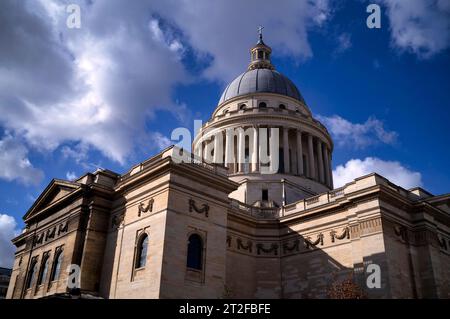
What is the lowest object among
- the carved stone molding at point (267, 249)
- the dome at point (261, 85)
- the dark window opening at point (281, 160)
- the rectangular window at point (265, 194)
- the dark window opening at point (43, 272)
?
the dark window opening at point (43, 272)

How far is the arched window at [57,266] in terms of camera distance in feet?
106

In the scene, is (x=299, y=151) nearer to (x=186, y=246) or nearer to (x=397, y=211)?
(x=397, y=211)

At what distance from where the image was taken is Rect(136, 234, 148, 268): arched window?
27375 mm

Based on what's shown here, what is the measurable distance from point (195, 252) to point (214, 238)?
5.83 feet

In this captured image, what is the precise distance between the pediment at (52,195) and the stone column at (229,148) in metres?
16.8

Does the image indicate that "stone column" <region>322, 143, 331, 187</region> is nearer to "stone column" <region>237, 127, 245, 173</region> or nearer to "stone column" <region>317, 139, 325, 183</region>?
"stone column" <region>317, 139, 325, 183</region>

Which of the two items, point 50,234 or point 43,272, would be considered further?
point 50,234

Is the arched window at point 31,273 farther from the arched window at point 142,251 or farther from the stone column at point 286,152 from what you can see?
the stone column at point 286,152

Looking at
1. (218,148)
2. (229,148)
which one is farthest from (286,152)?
(218,148)

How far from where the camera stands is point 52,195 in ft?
121

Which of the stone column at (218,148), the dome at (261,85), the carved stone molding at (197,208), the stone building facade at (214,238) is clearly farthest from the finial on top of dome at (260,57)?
the carved stone molding at (197,208)

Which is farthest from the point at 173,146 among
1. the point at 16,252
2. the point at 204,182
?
the point at 16,252

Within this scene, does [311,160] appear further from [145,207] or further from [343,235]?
[145,207]

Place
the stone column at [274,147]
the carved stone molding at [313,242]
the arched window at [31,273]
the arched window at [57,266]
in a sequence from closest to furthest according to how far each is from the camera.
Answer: the arched window at [57,266]
the carved stone molding at [313,242]
the arched window at [31,273]
the stone column at [274,147]
